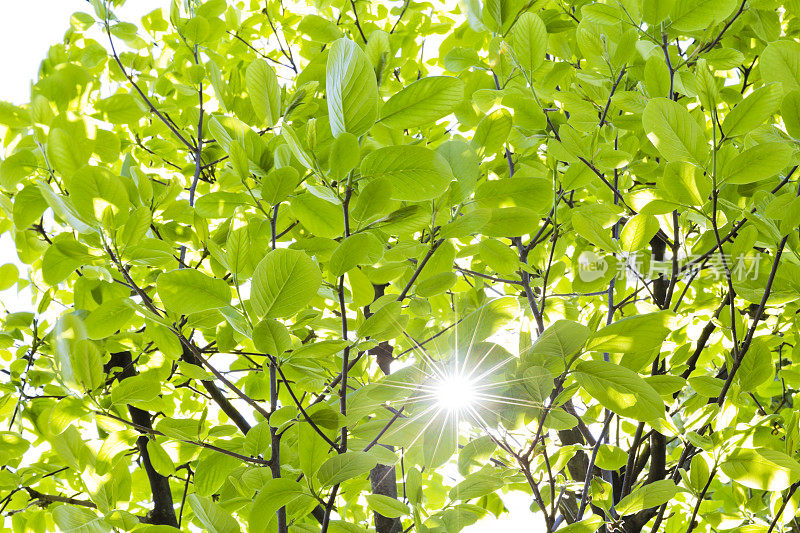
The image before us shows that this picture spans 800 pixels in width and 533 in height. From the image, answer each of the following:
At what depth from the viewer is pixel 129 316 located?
1.16m

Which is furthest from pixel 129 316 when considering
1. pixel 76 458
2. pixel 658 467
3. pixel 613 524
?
pixel 658 467

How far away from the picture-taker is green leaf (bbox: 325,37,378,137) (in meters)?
0.71

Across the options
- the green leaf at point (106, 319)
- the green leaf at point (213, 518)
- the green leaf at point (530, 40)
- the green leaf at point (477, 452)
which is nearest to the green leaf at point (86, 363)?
the green leaf at point (106, 319)

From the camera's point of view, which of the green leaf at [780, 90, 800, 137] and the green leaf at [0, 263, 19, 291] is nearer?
the green leaf at [780, 90, 800, 137]

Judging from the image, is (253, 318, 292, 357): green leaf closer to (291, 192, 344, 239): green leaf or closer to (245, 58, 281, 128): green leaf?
(291, 192, 344, 239): green leaf

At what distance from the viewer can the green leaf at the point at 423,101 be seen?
813 mm

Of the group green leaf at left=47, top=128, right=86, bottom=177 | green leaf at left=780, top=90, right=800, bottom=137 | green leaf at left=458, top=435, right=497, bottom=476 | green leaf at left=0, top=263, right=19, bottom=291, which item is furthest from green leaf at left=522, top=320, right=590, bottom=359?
green leaf at left=0, top=263, right=19, bottom=291

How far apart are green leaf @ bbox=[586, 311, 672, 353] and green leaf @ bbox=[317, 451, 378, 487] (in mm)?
435

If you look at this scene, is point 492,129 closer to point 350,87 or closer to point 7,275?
point 350,87

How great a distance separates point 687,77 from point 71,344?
154cm

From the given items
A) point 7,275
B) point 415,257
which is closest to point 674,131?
point 415,257

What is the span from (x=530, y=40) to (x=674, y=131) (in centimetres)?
46

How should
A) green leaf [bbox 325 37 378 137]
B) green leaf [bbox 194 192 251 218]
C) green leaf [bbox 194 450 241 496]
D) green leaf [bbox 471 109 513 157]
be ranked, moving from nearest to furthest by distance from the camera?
1. green leaf [bbox 325 37 378 137]
2. green leaf [bbox 471 109 513 157]
3. green leaf [bbox 194 192 251 218]
4. green leaf [bbox 194 450 241 496]

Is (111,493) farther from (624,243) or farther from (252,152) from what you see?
(624,243)
